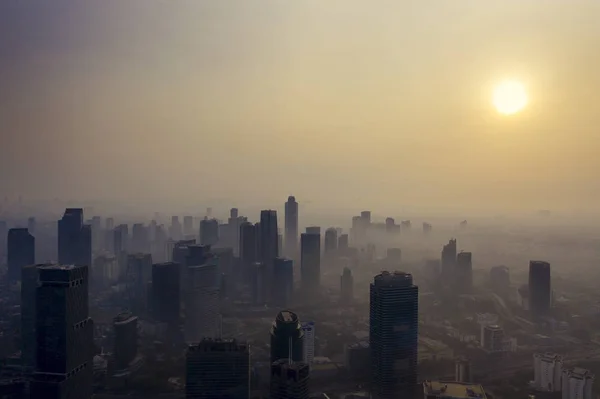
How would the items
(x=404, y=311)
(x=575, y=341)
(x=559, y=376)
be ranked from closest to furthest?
1. (x=404, y=311)
2. (x=559, y=376)
3. (x=575, y=341)

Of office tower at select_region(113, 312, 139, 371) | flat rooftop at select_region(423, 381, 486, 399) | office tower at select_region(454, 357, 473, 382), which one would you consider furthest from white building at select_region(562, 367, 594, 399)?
office tower at select_region(113, 312, 139, 371)

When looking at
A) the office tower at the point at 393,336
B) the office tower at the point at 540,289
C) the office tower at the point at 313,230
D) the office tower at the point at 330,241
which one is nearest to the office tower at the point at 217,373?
the office tower at the point at 393,336

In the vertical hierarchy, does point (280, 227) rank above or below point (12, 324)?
above

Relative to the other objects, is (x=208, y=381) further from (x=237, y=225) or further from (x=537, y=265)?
(x=237, y=225)

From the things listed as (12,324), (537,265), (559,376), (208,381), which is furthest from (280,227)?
(208,381)

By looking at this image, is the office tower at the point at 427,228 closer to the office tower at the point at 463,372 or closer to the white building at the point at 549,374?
the white building at the point at 549,374
